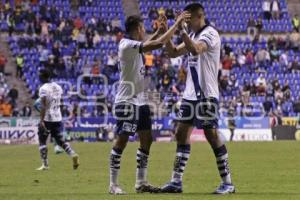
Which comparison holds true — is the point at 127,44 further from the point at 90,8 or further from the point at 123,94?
the point at 90,8

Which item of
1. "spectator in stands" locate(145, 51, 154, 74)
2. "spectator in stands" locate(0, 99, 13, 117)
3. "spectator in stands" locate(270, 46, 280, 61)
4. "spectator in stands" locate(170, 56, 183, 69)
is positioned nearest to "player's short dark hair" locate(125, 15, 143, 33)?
"spectator in stands" locate(0, 99, 13, 117)

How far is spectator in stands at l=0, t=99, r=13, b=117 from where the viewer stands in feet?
131

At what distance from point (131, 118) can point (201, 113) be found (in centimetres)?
110

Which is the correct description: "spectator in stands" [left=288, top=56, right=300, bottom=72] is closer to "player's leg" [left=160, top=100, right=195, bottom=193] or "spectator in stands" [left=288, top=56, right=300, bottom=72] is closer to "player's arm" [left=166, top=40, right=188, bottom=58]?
"player's arm" [left=166, top=40, right=188, bottom=58]

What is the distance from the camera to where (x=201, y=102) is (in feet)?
39.6

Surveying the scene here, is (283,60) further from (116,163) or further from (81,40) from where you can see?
(116,163)

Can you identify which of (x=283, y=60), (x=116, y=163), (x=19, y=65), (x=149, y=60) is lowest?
(x=283, y=60)

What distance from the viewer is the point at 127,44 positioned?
39.7 feet

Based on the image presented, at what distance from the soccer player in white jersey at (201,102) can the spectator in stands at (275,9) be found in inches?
1628

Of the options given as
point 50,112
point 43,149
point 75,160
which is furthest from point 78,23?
point 75,160

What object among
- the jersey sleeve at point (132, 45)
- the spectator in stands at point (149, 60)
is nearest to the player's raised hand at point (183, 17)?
the jersey sleeve at point (132, 45)

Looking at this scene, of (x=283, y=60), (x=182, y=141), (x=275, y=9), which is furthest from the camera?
(x=275, y=9)

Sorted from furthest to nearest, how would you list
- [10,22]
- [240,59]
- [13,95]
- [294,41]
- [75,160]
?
[294,41], [240,59], [10,22], [13,95], [75,160]

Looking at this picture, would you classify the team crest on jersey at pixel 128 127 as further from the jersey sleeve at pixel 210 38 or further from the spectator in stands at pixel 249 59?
the spectator in stands at pixel 249 59
